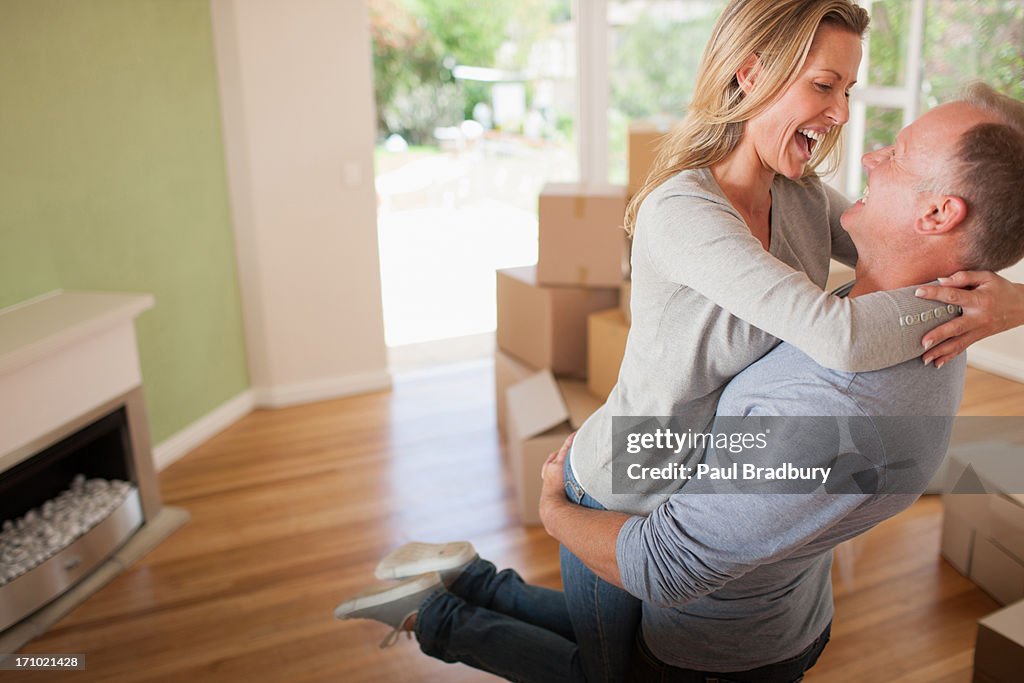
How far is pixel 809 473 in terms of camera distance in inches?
38.7

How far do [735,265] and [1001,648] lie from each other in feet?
4.29

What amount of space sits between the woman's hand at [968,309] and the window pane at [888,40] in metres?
3.55

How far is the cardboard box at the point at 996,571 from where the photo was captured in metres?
2.25

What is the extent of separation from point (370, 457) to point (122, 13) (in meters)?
1.79

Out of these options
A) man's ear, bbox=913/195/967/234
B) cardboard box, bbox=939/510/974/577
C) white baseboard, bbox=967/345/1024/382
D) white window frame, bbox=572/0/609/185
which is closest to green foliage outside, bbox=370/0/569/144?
white window frame, bbox=572/0/609/185

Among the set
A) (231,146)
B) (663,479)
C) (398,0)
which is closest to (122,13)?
(231,146)

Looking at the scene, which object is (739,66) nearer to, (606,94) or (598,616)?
(598,616)

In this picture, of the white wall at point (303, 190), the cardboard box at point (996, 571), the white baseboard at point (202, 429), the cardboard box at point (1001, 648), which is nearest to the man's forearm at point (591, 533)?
the cardboard box at point (1001, 648)

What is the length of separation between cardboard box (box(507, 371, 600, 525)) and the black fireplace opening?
1221 millimetres

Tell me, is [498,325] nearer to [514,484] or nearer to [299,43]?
[514,484]

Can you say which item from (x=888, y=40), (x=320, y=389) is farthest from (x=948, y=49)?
→ (x=320, y=389)

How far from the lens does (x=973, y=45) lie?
3734mm

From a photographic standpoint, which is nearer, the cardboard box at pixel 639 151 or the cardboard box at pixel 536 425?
the cardboard box at pixel 536 425

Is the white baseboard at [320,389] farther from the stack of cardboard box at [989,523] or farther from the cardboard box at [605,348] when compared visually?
the stack of cardboard box at [989,523]
